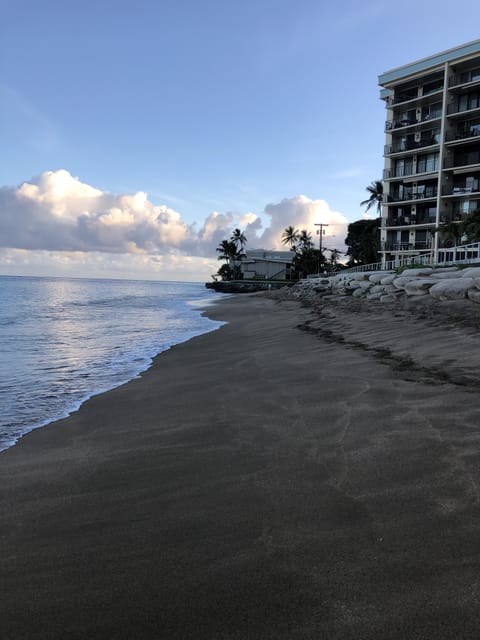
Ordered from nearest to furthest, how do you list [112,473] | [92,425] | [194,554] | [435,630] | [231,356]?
[435,630] < [194,554] < [112,473] < [92,425] < [231,356]

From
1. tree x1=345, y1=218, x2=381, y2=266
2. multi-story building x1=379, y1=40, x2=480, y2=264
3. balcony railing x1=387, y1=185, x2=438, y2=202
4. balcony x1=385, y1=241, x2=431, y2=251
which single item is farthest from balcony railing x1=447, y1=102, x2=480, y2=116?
tree x1=345, y1=218, x2=381, y2=266

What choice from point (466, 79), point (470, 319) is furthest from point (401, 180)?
point (470, 319)

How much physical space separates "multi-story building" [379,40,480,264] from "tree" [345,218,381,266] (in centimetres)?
928

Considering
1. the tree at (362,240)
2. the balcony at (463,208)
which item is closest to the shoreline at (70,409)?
the balcony at (463,208)

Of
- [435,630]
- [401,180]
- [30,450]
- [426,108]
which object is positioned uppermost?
[426,108]

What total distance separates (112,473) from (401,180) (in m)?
49.8

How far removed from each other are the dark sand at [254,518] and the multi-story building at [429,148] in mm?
38553

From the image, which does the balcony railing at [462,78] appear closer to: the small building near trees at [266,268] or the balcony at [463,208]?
the balcony at [463,208]

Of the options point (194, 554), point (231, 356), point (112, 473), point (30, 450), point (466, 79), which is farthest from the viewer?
point (466, 79)

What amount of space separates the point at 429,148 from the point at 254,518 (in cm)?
4870

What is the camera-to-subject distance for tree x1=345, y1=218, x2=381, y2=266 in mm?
58812

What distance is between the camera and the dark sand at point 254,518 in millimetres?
1789

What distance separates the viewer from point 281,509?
2.59 metres

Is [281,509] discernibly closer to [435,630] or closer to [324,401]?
[435,630]
